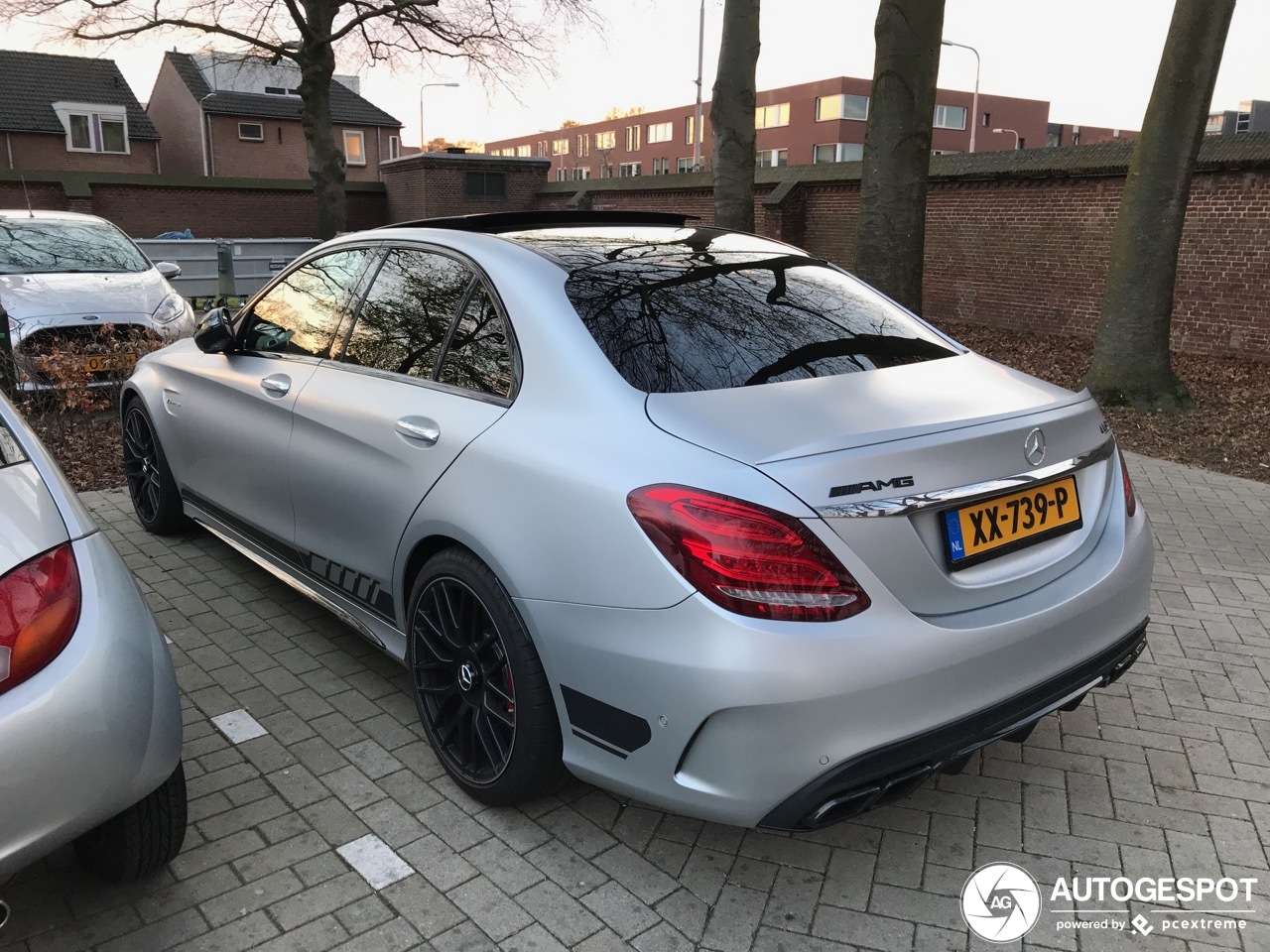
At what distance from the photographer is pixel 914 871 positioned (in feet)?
8.82

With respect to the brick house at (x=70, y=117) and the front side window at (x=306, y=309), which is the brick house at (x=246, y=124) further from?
the front side window at (x=306, y=309)

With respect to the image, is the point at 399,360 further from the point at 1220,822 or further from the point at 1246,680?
the point at 1246,680

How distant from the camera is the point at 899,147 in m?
9.07

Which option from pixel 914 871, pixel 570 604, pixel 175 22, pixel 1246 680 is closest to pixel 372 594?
pixel 570 604

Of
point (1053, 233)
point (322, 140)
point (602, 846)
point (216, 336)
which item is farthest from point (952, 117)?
point (602, 846)

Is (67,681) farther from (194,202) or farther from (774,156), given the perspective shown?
(774,156)

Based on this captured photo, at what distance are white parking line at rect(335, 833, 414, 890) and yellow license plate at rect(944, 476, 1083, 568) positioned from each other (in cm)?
163

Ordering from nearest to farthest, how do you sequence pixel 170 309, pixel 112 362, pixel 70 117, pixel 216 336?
pixel 216 336
pixel 112 362
pixel 170 309
pixel 70 117

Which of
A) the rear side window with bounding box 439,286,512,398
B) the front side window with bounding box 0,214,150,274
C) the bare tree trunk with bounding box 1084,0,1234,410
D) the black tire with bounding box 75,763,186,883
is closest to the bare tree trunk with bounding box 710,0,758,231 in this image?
the bare tree trunk with bounding box 1084,0,1234,410

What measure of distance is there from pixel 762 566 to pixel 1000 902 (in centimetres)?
117

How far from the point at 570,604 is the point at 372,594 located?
1.13 m

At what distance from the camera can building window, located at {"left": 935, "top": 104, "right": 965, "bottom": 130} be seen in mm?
68000

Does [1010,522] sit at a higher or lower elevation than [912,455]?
lower

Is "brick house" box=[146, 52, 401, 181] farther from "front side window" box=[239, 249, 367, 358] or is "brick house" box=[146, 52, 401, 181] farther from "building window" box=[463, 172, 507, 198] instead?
"front side window" box=[239, 249, 367, 358]
